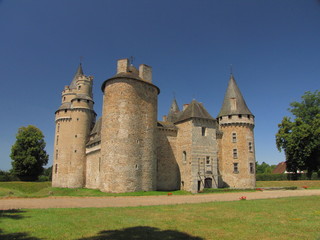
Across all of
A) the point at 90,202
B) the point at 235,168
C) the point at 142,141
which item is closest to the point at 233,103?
the point at 235,168

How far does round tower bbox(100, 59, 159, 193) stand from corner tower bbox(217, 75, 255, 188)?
11679mm

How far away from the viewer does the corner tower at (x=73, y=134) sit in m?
37.7

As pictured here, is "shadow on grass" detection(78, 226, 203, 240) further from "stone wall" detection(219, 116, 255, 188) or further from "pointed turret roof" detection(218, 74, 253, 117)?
"pointed turret roof" detection(218, 74, 253, 117)

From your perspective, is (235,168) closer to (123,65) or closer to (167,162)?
(167,162)

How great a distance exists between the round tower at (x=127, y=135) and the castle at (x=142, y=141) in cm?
9

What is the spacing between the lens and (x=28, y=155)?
153 feet

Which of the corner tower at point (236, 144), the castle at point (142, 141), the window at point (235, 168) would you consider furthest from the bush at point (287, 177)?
the window at point (235, 168)

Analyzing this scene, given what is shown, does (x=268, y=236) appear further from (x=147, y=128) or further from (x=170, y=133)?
(x=170, y=133)

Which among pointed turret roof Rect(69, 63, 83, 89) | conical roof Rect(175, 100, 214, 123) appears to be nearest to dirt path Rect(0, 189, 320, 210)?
conical roof Rect(175, 100, 214, 123)

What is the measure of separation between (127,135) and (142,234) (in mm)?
19982

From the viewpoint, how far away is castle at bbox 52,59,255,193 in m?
28.1

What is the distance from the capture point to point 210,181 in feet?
104

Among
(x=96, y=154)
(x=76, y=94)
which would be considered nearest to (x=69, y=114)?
(x=76, y=94)

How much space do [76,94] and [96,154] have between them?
1114cm
